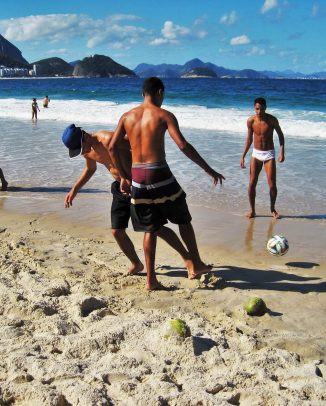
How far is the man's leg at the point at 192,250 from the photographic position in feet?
15.0

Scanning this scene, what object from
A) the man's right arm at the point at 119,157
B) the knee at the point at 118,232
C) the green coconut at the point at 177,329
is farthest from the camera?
the knee at the point at 118,232

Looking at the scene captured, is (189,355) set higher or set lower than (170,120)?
lower

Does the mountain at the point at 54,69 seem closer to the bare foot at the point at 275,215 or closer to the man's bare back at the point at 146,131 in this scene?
the bare foot at the point at 275,215

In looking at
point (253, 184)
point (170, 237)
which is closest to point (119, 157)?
point (170, 237)

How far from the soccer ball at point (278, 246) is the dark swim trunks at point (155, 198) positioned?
4.40 feet

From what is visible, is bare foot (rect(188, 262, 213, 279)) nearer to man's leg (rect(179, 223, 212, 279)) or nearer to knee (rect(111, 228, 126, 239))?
man's leg (rect(179, 223, 212, 279))

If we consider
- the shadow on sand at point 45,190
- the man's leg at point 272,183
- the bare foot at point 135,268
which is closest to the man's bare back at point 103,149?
the bare foot at point 135,268

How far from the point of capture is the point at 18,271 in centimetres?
491

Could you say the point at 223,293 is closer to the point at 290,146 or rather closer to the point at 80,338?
the point at 80,338

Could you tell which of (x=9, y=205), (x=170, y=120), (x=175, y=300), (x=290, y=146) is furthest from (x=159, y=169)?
(x=290, y=146)

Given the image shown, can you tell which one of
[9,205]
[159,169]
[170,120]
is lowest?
[9,205]

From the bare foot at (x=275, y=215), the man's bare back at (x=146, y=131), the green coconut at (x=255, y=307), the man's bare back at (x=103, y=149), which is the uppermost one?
the man's bare back at (x=146, y=131)

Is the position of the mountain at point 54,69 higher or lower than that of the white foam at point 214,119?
higher

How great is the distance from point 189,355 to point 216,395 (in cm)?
45
